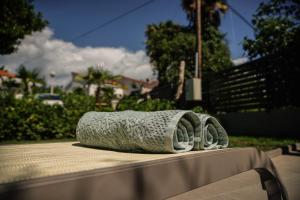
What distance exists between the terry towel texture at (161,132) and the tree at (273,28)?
24.1 feet

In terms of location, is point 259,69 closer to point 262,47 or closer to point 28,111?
point 262,47

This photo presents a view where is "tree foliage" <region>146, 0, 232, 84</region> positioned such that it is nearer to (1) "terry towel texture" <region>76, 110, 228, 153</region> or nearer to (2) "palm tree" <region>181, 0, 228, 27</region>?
(2) "palm tree" <region>181, 0, 228, 27</region>

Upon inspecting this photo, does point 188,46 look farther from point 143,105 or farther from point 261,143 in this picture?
point 261,143

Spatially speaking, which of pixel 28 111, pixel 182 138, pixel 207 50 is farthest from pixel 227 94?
pixel 207 50

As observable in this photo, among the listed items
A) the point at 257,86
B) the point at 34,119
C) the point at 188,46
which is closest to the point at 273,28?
the point at 257,86

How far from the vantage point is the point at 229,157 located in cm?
99

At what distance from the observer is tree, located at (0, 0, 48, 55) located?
396 inches

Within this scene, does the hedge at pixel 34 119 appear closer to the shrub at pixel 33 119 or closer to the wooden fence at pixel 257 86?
the shrub at pixel 33 119

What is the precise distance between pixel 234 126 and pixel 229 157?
26.9 ft

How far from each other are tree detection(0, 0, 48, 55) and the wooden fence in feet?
24.2

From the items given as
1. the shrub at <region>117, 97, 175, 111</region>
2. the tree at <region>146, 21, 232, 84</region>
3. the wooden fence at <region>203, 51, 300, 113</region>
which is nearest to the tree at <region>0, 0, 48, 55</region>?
the shrub at <region>117, 97, 175, 111</region>

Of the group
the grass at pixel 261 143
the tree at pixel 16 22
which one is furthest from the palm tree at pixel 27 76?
the grass at pixel 261 143

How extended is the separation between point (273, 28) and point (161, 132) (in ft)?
28.1

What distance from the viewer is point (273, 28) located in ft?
28.3
